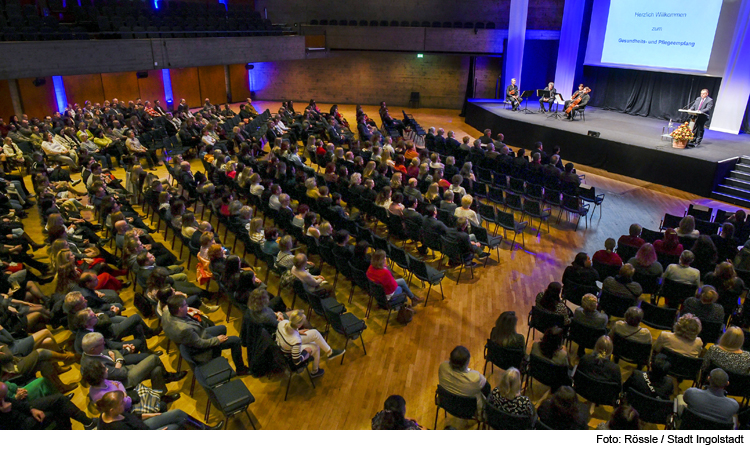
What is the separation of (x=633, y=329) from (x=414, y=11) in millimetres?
20958

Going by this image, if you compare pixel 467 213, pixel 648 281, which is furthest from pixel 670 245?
pixel 467 213

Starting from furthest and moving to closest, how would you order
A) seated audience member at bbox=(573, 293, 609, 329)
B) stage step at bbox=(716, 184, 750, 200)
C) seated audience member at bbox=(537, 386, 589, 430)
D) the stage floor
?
1. the stage floor
2. stage step at bbox=(716, 184, 750, 200)
3. seated audience member at bbox=(573, 293, 609, 329)
4. seated audience member at bbox=(537, 386, 589, 430)

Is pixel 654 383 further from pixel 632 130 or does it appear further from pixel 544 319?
pixel 632 130

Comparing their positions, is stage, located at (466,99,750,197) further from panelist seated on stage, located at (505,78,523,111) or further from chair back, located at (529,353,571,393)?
chair back, located at (529,353,571,393)

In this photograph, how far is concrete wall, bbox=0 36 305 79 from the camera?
12.9m

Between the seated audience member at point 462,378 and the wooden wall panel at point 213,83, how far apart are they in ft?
72.4

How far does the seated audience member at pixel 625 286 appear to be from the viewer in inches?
213

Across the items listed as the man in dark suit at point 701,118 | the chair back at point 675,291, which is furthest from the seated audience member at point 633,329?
the man in dark suit at point 701,118

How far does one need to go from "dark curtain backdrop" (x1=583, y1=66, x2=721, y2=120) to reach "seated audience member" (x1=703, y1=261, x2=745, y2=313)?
37.5ft

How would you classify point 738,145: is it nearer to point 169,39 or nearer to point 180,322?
point 180,322

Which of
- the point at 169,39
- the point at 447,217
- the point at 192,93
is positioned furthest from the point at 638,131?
the point at 192,93

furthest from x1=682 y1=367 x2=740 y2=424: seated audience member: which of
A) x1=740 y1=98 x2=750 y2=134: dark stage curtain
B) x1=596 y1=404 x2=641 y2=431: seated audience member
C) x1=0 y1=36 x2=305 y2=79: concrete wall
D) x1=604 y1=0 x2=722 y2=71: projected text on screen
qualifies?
x1=0 y1=36 x2=305 y2=79: concrete wall

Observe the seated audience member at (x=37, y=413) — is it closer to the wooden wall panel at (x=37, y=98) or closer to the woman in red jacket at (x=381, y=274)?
the woman in red jacket at (x=381, y=274)

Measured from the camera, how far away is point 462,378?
160 inches
